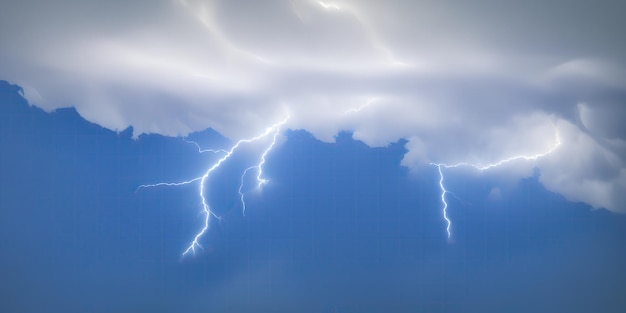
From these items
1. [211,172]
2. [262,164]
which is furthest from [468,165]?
[211,172]

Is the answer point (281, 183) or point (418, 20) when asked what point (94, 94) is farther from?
point (418, 20)

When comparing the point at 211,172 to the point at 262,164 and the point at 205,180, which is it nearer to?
the point at 205,180

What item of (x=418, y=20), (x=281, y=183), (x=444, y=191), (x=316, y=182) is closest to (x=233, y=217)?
(x=281, y=183)

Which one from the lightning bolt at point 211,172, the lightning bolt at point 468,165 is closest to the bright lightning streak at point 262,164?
the lightning bolt at point 211,172

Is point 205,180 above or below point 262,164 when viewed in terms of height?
below

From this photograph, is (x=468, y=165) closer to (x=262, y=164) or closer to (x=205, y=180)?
(x=262, y=164)

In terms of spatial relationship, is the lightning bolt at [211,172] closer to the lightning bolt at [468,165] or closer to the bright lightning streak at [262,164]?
the bright lightning streak at [262,164]

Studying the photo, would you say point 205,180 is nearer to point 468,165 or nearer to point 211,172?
point 211,172

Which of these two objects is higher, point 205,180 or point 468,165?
point 468,165

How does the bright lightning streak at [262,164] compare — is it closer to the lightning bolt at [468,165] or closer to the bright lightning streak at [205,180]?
the bright lightning streak at [205,180]

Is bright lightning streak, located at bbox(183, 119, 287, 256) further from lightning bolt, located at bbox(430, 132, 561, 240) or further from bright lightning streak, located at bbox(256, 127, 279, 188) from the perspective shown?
lightning bolt, located at bbox(430, 132, 561, 240)

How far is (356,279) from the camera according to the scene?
3.50m

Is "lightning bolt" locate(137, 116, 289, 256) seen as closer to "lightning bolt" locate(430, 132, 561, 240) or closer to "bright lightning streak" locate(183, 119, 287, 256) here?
"bright lightning streak" locate(183, 119, 287, 256)

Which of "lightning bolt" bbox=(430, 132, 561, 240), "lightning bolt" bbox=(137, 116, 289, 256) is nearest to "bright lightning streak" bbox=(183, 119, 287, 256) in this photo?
"lightning bolt" bbox=(137, 116, 289, 256)
